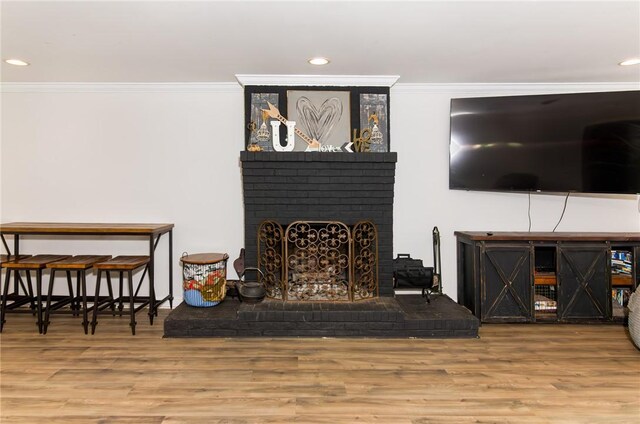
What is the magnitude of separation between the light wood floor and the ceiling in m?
2.17

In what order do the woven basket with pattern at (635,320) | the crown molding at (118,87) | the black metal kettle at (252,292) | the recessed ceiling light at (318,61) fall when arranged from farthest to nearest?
the crown molding at (118,87) → the black metal kettle at (252,292) → the recessed ceiling light at (318,61) → the woven basket with pattern at (635,320)

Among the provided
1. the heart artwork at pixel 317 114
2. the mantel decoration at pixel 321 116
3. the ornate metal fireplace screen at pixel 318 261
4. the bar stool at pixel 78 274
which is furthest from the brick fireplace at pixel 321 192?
the bar stool at pixel 78 274

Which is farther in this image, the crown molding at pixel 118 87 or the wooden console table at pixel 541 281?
the crown molding at pixel 118 87

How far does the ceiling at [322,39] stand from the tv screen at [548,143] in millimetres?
285

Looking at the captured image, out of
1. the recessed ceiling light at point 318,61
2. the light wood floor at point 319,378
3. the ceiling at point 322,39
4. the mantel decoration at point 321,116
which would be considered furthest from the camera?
the mantel decoration at point 321,116

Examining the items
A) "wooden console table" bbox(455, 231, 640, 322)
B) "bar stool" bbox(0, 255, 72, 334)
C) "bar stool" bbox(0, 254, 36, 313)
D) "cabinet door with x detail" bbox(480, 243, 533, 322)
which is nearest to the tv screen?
"wooden console table" bbox(455, 231, 640, 322)

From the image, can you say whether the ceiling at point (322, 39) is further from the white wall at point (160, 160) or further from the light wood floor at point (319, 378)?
the light wood floor at point (319, 378)

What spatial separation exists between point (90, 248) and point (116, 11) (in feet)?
7.79

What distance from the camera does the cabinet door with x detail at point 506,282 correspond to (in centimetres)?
336

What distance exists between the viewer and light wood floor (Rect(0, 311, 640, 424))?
2059 mm

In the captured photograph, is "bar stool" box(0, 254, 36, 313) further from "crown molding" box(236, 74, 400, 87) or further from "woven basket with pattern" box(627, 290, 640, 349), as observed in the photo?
"woven basket with pattern" box(627, 290, 640, 349)

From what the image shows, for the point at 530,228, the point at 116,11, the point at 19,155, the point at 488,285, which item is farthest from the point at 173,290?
the point at 530,228

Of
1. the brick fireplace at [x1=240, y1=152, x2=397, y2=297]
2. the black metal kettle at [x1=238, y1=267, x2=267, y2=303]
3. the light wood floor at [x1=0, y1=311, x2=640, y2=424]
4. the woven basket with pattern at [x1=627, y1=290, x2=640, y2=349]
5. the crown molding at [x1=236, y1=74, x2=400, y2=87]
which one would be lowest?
the light wood floor at [x1=0, y1=311, x2=640, y2=424]

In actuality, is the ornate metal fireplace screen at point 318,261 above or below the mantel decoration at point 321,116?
below
